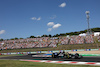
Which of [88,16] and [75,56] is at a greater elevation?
[88,16]

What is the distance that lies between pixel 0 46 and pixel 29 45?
1506 cm

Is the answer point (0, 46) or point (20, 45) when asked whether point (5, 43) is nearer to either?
point (0, 46)

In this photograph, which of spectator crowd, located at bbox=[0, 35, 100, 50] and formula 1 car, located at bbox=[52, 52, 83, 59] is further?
spectator crowd, located at bbox=[0, 35, 100, 50]

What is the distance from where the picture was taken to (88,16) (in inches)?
1950

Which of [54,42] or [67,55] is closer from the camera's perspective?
[67,55]

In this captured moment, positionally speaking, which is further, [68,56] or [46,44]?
[46,44]

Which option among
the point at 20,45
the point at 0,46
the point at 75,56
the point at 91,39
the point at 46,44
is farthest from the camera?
the point at 0,46

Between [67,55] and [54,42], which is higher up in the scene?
[54,42]

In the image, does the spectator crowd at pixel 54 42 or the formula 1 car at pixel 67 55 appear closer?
the formula 1 car at pixel 67 55

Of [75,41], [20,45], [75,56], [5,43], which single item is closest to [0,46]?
[5,43]

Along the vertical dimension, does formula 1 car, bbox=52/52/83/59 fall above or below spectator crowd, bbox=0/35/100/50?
below

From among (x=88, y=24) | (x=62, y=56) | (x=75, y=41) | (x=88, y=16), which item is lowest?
(x=62, y=56)

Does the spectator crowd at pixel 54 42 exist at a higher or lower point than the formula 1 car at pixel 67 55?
higher

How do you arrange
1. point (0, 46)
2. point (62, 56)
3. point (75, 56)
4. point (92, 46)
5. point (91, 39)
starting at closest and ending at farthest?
point (75, 56) → point (62, 56) → point (92, 46) → point (91, 39) → point (0, 46)
